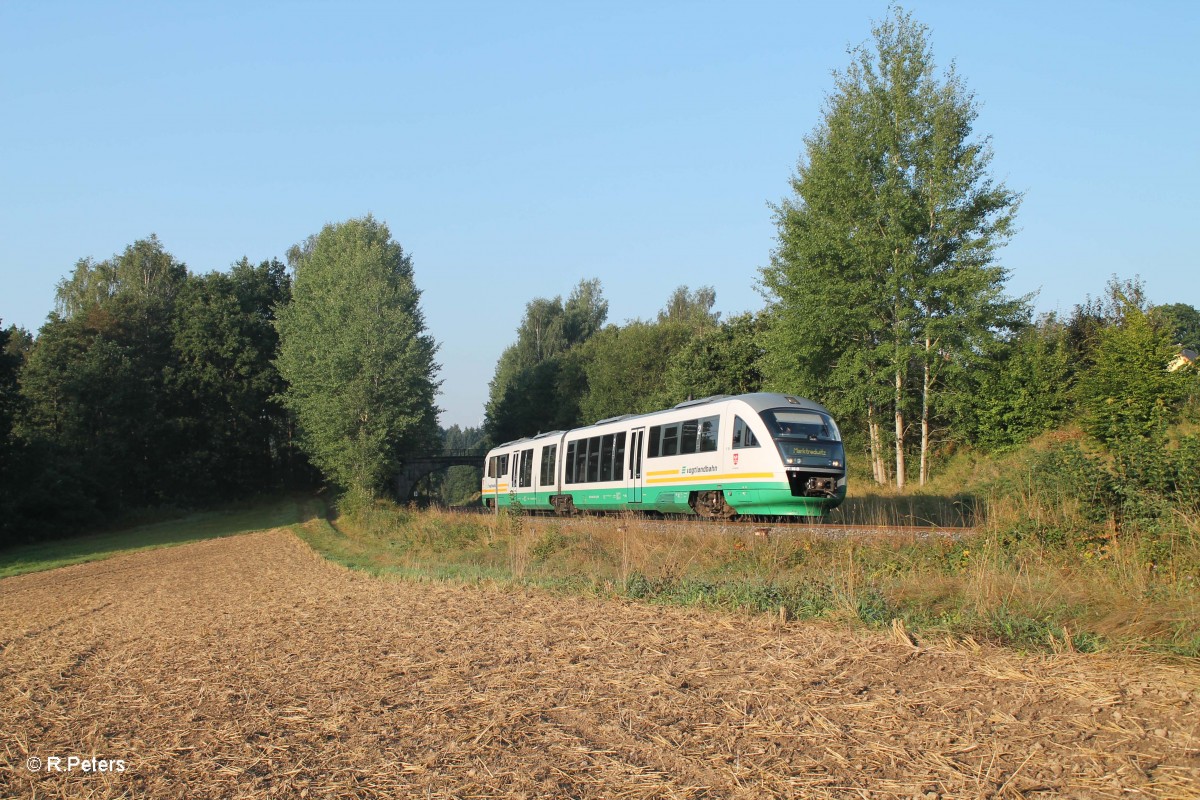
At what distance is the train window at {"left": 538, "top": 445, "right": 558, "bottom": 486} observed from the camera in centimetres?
2748

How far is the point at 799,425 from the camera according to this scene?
17094mm

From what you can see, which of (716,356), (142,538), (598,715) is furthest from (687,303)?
(598,715)

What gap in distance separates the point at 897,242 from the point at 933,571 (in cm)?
1860

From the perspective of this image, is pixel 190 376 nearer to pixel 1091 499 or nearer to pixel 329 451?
pixel 329 451

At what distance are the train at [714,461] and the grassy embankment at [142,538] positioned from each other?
52.9ft

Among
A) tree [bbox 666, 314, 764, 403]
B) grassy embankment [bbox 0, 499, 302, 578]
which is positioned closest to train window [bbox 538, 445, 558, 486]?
grassy embankment [bbox 0, 499, 302, 578]

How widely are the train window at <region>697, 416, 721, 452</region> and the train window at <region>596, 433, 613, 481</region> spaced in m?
4.73

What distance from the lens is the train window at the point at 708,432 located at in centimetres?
1827

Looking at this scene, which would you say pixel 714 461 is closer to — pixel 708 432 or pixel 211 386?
pixel 708 432

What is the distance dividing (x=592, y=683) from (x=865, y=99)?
26.1 m

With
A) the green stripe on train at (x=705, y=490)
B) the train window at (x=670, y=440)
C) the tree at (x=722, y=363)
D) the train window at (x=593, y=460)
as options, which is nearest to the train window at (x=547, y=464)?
the green stripe on train at (x=705, y=490)

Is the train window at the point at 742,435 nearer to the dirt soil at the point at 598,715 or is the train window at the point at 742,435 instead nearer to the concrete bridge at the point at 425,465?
the dirt soil at the point at 598,715

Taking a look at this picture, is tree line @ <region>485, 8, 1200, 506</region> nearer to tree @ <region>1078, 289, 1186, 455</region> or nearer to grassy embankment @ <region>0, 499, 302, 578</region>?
tree @ <region>1078, 289, 1186, 455</region>

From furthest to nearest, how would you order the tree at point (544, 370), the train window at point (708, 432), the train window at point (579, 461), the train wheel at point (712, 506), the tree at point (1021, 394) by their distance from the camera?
the tree at point (544, 370) → the tree at point (1021, 394) → the train window at point (579, 461) → the train window at point (708, 432) → the train wheel at point (712, 506)
